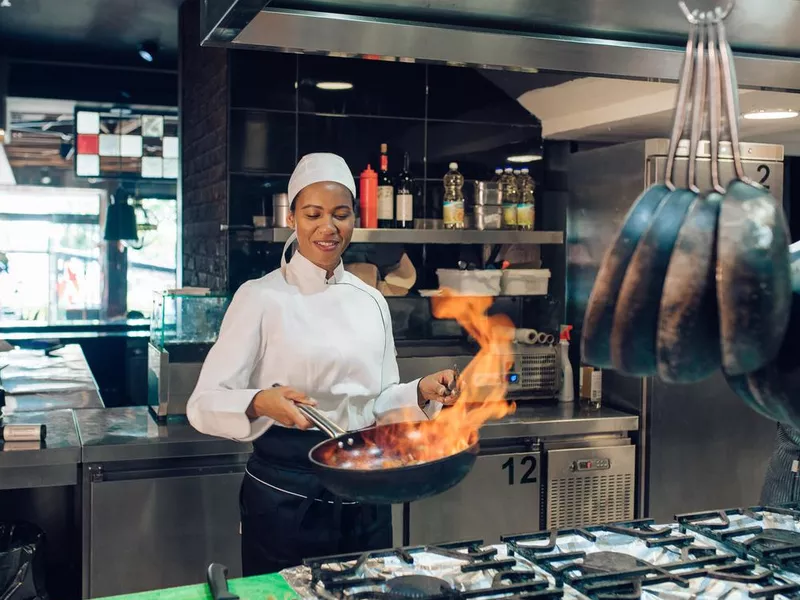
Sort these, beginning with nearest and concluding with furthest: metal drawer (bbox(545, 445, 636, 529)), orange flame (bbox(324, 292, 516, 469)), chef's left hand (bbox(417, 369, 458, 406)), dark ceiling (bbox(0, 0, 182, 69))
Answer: orange flame (bbox(324, 292, 516, 469)), chef's left hand (bbox(417, 369, 458, 406)), metal drawer (bbox(545, 445, 636, 529)), dark ceiling (bbox(0, 0, 182, 69))

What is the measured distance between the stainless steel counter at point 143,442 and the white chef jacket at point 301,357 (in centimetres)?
98

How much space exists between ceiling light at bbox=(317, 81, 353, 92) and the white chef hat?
214 centimetres

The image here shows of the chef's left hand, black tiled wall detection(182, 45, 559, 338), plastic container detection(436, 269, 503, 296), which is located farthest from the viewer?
plastic container detection(436, 269, 503, 296)

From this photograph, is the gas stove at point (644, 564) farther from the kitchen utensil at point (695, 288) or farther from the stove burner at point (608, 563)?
the kitchen utensil at point (695, 288)

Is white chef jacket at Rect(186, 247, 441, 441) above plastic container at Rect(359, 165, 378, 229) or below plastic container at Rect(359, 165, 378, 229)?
below

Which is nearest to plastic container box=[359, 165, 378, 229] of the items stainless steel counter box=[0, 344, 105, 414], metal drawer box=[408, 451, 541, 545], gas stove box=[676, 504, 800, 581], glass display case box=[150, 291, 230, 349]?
glass display case box=[150, 291, 230, 349]

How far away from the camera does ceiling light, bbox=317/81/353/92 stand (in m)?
4.50

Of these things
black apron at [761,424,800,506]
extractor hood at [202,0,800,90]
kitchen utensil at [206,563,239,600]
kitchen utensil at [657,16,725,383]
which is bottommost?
black apron at [761,424,800,506]

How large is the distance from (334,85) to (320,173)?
7.41 ft

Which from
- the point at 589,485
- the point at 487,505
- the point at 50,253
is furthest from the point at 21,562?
the point at 50,253

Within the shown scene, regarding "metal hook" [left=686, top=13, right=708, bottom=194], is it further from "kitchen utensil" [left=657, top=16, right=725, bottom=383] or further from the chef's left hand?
the chef's left hand

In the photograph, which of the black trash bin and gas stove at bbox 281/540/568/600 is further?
the black trash bin

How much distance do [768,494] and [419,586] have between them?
2.00 meters

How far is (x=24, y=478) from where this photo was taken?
3078mm
